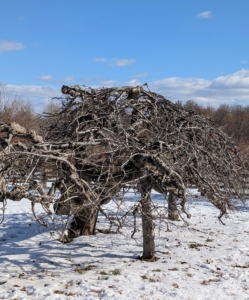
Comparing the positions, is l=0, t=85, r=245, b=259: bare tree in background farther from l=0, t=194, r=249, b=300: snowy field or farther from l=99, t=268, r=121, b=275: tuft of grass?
l=99, t=268, r=121, b=275: tuft of grass

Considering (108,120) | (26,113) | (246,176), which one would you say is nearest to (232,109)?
(26,113)

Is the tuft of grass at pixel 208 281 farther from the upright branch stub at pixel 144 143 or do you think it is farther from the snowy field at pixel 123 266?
the upright branch stub at pixel 144 143

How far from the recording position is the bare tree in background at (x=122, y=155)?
5395 mm

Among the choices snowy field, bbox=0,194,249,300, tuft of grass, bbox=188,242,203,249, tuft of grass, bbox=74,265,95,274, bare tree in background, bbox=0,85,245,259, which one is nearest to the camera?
bare tree in background, bbox=0,85,245,259

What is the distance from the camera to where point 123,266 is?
23.0 feet

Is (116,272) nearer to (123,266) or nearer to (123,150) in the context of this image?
(123,266)

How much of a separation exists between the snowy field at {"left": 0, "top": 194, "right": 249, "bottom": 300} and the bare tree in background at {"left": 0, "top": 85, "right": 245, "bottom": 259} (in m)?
0.76

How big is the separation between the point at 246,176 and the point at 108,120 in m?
3.39

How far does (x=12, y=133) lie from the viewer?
5.59m

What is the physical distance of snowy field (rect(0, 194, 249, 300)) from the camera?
5.77m

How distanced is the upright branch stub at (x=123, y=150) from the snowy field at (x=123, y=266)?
1.11 metres

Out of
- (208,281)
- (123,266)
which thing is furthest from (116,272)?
(208,281)

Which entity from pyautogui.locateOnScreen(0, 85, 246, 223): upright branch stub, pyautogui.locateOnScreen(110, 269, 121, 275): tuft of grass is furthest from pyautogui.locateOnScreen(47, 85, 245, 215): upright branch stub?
pyautogui.locateOnScreen(110, 269, 121, 275): tuft of grass

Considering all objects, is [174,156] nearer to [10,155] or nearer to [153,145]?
[153,145]
